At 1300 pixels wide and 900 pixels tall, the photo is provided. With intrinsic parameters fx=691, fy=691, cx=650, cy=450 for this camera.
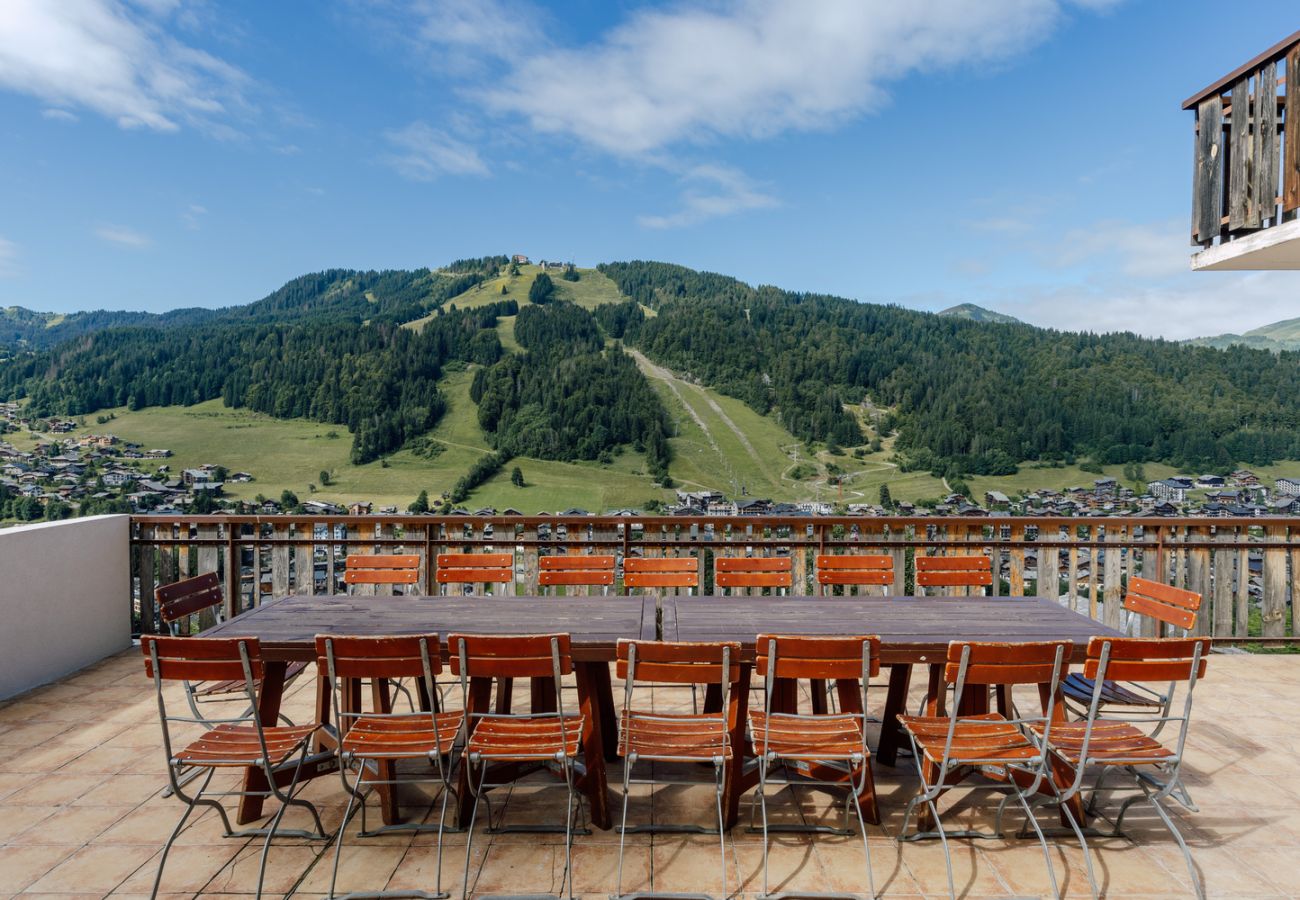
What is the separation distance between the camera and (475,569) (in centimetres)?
433

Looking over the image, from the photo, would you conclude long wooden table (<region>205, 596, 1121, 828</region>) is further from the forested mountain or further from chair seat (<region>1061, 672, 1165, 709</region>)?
the forested mountain

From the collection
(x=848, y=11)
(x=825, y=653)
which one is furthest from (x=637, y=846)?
(x=848, y=11)

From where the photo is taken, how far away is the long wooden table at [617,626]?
2.92 meters

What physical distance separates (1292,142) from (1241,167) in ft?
1.12

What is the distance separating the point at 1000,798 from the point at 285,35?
72.9ft

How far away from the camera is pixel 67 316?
126 feet

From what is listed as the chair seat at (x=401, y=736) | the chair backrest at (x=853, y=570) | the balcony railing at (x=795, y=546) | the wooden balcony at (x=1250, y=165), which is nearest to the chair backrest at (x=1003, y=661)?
the chair backrest at (x=853, y=570)

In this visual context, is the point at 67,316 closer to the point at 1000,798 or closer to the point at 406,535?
the point at 406,535

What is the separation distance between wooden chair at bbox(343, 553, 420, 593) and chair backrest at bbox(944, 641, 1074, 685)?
307 centimetres

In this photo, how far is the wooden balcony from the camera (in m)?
4.99

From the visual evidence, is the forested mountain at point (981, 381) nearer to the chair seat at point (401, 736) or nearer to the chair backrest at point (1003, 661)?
the chair backrest at point (1003, 661)

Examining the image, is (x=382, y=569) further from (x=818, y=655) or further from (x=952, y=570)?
(x=952, y=570)

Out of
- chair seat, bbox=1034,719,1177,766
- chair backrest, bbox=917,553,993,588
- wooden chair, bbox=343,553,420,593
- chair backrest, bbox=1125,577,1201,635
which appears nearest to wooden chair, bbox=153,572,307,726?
wooden chair, bbox=343,553,420,593

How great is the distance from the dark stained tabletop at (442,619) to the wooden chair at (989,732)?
1231 mm
